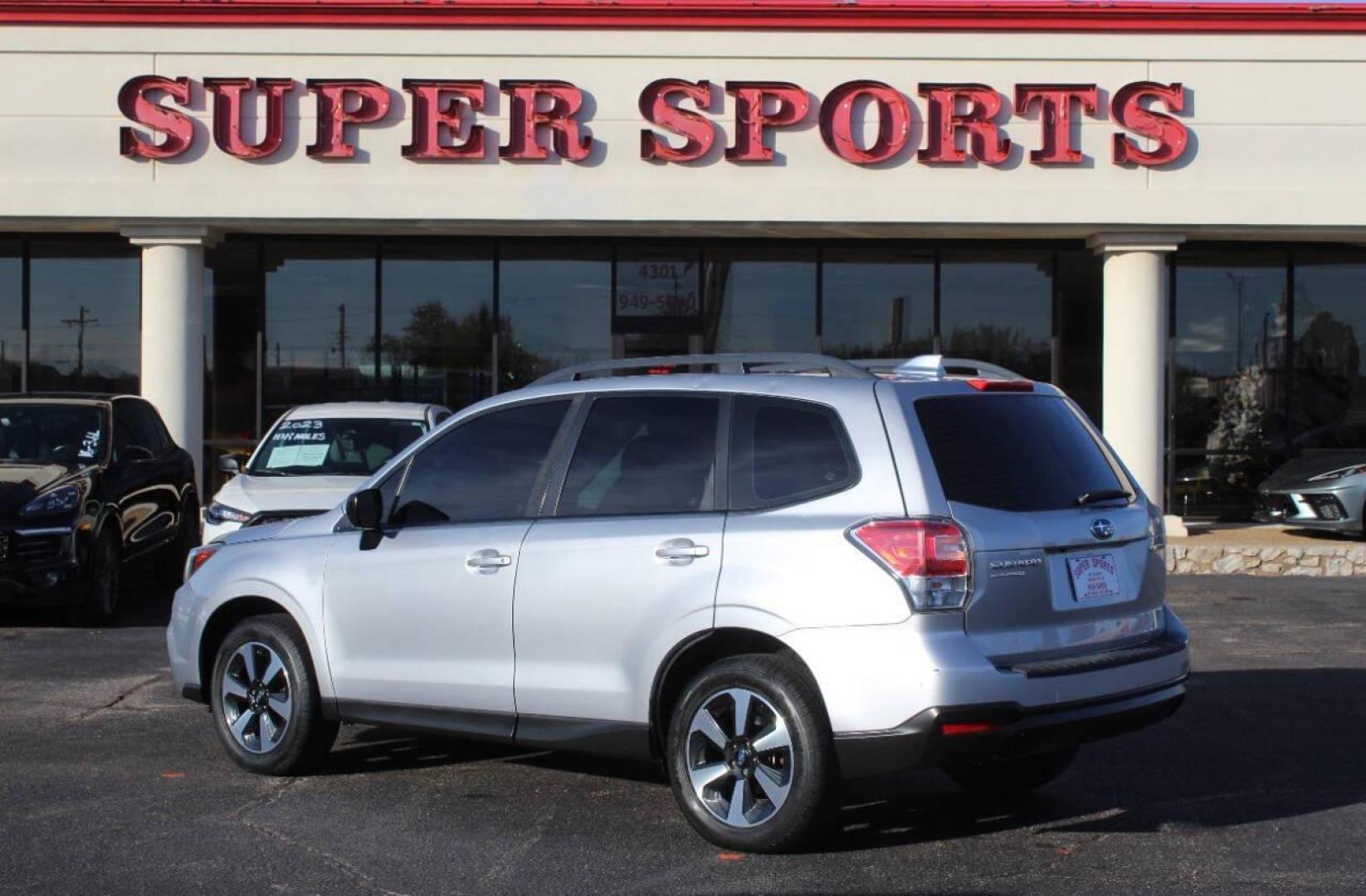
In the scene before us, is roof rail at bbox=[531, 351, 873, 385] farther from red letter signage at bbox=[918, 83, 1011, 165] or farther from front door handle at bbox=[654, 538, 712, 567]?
red letter signage at bbox=[918, 83, 1011, 165]

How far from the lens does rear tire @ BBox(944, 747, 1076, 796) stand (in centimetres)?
695

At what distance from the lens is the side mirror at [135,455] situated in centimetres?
1295

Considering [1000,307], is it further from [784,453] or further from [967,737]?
[967,737]

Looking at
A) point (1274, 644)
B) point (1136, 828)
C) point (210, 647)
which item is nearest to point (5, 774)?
point (210, 647)

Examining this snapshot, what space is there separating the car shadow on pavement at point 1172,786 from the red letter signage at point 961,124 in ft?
33.5

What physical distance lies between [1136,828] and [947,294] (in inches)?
585

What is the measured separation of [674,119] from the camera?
1820 cm

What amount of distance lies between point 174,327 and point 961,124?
8.74 m

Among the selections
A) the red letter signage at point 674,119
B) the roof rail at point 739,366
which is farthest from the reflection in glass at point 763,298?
the roof rail at point 739,366

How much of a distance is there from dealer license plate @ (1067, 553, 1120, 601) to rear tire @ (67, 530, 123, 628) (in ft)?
26.3

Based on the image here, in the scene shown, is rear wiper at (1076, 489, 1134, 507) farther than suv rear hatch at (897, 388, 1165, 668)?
Yes

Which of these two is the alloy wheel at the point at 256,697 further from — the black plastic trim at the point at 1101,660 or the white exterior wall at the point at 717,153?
the white exterior wall at the point at 717,153

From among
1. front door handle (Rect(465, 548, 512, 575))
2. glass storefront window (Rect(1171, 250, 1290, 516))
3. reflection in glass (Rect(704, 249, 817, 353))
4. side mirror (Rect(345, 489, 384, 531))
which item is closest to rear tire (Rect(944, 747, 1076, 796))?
front door handle (Rect(465, 548, 512, 575))

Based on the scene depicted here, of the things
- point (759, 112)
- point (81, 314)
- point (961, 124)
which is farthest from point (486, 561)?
point (81, 314)
